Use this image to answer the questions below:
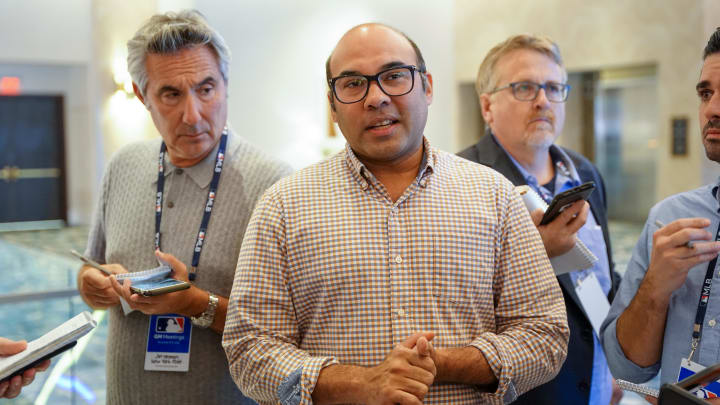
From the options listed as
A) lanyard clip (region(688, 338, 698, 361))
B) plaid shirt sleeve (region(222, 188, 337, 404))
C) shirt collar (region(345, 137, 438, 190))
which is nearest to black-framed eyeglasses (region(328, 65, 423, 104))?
shirt collar (region(345, 137, 438, 190))

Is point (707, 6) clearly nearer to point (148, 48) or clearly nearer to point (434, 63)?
point (148, 48)

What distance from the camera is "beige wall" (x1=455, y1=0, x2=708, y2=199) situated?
352 inches

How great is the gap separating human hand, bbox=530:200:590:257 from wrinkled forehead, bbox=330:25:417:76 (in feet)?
2.17

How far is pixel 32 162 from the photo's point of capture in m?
A: 15.5

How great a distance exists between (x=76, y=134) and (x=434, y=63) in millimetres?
9016

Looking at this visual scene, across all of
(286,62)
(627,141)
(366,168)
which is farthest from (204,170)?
(627,141)

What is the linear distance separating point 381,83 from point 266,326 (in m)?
0.67

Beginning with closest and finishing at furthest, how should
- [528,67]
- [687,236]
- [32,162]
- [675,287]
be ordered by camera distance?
1. [687,236]
2. [675,287]
3. [528,67]
4. [32,162]

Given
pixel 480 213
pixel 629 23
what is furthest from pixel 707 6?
pixel 629 23

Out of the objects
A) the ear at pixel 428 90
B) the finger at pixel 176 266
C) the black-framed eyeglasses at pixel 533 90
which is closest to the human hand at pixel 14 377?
the finger at pixel 176 266

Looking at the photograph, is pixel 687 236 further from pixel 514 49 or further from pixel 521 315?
pixel 514 49

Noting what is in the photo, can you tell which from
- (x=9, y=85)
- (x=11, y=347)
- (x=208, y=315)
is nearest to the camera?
(x=11, y=347)

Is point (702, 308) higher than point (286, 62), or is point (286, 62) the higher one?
point (286, 62)

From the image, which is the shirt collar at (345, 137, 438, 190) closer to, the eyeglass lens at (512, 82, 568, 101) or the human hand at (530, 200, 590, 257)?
the human hand at (530, 200, 590, 257)
